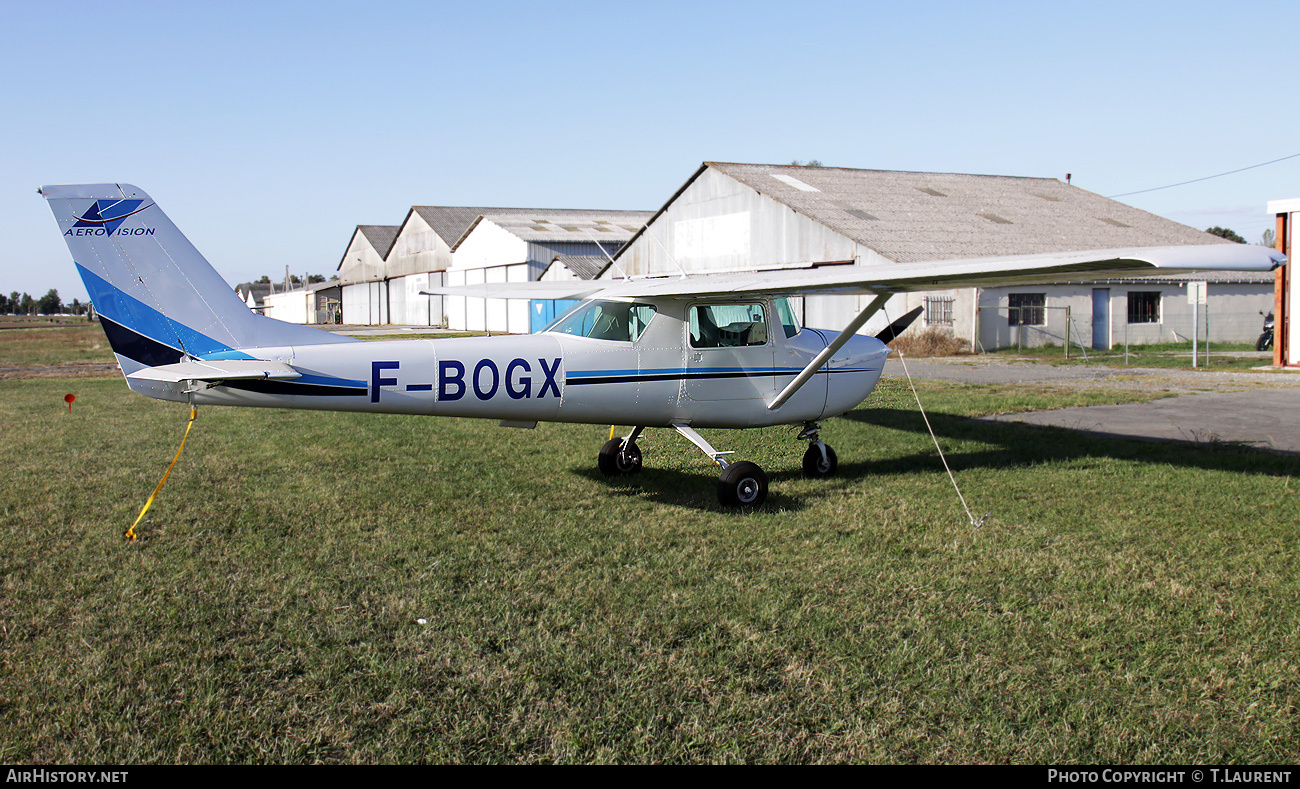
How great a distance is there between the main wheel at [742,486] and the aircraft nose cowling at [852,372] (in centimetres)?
187

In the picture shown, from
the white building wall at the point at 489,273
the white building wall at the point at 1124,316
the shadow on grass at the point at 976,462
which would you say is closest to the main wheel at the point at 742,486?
the shadow on grass at the point at 976,462

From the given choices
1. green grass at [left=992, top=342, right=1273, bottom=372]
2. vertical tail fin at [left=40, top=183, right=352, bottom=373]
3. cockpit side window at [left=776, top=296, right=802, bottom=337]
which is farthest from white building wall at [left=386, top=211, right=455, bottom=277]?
vertical tail fin at [left=40, top=183, right=352, bottom=373]

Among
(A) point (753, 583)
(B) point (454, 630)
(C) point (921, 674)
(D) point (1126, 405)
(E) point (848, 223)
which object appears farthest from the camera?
(E) point (848, 223)

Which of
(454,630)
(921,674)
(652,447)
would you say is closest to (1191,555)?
(921,674)

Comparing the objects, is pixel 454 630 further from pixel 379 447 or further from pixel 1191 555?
pixel 379 447

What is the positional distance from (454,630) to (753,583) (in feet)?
6.36

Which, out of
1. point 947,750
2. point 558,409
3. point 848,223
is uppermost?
point 848,223

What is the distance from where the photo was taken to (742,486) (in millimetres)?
7746

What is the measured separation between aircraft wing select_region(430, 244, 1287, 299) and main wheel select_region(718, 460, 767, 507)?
1625mm

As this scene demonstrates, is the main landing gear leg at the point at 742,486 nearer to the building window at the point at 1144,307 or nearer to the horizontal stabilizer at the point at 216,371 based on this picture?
the horizontal stabilizer at the point at 216,371

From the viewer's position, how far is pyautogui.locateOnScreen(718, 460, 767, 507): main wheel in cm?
769

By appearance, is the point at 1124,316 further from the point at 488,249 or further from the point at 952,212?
the point at 488,249

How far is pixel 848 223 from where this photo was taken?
98.1 ft

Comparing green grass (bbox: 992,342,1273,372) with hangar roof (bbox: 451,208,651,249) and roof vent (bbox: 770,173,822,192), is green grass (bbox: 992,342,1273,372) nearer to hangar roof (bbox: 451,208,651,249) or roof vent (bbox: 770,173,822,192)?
roof vent (bbox: 770,173,822,192)
